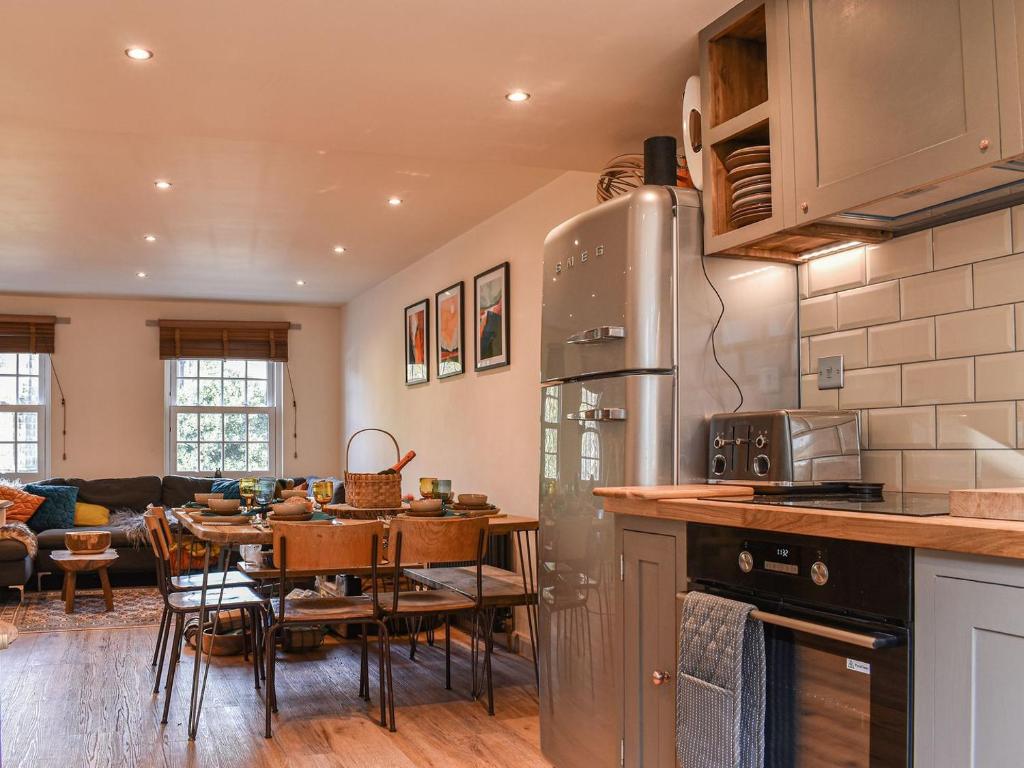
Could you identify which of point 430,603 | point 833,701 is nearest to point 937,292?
point 833,701

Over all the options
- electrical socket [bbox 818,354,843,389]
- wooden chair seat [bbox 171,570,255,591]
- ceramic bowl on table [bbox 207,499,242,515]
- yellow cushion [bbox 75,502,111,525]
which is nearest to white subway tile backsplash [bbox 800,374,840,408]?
electrical socket [bbox 818,354,843,389]

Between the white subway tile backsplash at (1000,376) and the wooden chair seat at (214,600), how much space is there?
2.98 meters

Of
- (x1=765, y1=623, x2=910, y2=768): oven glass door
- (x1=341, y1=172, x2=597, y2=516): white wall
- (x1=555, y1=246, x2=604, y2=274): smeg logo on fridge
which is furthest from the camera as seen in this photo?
(x1=341, y1=172, x2=597, y2=516): white wall

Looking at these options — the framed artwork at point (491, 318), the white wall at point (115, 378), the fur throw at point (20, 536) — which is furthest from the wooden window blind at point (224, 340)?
the framed artwork at point (491, 318)

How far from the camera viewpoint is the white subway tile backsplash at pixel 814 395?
8.93 ft

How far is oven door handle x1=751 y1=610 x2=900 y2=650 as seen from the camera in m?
1.70

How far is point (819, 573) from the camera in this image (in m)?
1.87

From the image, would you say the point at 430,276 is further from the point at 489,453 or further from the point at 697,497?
the point at 697,497

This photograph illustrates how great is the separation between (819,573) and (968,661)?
35cm

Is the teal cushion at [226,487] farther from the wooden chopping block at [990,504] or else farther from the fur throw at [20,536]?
the wooden chopping block at [990,504]

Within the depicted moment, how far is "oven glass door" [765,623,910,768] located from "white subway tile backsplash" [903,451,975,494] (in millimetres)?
641

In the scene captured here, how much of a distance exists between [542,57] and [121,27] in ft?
3.95

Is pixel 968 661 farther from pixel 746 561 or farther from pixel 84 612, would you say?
pixel 84 612

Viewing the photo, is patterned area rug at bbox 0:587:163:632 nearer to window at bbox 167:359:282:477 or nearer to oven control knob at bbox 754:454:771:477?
window at bbox 167:359:282:477
